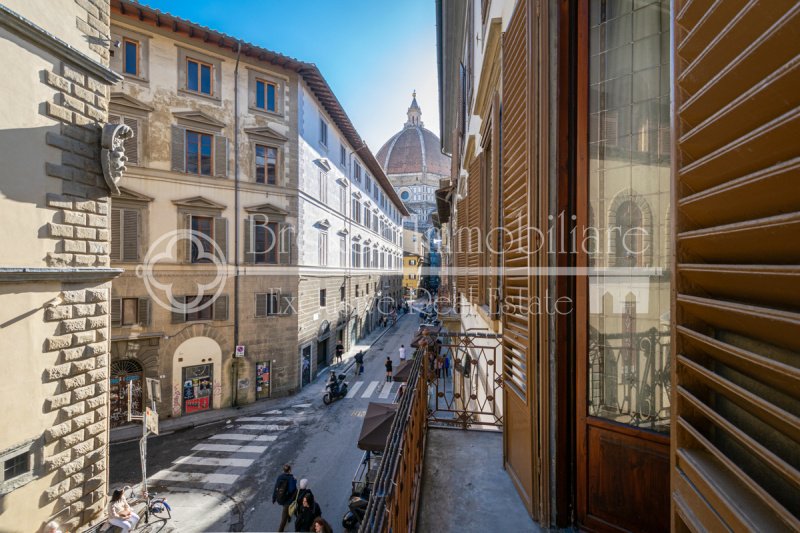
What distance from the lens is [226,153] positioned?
15273 mm

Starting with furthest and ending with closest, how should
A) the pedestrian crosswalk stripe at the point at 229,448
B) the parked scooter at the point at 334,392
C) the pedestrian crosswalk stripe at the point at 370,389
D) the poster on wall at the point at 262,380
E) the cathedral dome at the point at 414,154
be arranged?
1. the cathedral dome at the point at 414,154
2. the pedestrian crosswalk stripe at the point at 370,389
3. the poster on wall at the point at 262,380
4. the parked scooter at the point at 334,392
5. the pedestrian crosswalk stripe at the point at 229,448

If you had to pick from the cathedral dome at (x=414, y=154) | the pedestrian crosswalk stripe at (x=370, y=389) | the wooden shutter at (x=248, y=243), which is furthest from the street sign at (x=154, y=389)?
the cathedral dome at (x=414, y=154)

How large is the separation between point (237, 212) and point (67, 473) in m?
11.2

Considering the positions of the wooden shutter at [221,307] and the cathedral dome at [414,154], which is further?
the cathedral dome at [414,154]

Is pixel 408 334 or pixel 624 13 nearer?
pixel 624 13

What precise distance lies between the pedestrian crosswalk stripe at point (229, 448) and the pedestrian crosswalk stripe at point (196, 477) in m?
1.35

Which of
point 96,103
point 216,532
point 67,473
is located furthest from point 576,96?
point 216,532

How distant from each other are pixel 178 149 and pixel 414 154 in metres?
76.2

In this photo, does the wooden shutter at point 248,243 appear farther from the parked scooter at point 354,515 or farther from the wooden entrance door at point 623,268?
the wooden entrance door at point 623,268

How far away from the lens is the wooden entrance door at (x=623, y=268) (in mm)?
2467

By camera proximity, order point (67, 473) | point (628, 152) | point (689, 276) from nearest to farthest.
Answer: point (689, 276) < point (628, 152) < point (67, 473)

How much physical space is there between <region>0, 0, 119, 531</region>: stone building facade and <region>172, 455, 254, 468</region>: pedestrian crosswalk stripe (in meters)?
4.33

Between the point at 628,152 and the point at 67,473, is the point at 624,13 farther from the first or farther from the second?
the point at 67,473

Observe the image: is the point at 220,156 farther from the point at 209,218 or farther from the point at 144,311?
the point at 144,311
